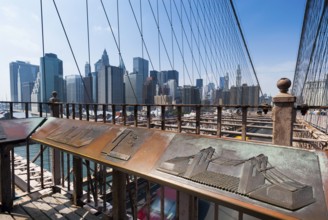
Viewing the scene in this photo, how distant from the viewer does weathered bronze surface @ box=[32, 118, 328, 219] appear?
1.47 meters

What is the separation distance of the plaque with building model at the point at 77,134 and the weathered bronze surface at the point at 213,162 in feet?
0.55

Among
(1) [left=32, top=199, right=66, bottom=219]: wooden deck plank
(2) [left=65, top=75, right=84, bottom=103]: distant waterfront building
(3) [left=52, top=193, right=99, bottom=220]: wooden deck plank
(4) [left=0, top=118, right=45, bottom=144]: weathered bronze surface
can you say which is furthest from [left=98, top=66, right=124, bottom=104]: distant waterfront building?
(1) [left=32, top=199, right=66, bottom=219]: wooden deck plank

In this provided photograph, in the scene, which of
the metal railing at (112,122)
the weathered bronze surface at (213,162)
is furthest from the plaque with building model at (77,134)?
the metal railing at (112,122)

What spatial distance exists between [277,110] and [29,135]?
4.46 meters

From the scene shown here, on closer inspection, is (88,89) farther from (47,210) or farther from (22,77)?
(22,77)

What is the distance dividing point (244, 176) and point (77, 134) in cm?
285

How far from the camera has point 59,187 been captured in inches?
199

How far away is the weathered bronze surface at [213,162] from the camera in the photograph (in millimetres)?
1469

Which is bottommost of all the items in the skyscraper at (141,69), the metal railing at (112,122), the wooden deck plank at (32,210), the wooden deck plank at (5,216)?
the wooden deck plank at (32,210)

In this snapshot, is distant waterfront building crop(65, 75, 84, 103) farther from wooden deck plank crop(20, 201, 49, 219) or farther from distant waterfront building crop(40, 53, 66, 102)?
wooden deck plank crop(20, 201, 49, 219)

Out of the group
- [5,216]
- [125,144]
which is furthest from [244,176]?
[5,216]

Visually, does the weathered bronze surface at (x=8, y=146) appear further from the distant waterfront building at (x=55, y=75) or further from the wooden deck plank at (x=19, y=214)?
the distant waterfront building at (x=55, y=75)

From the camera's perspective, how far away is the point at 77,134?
3.47m

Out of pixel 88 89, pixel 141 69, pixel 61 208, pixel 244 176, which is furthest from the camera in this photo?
pixel 141 69
